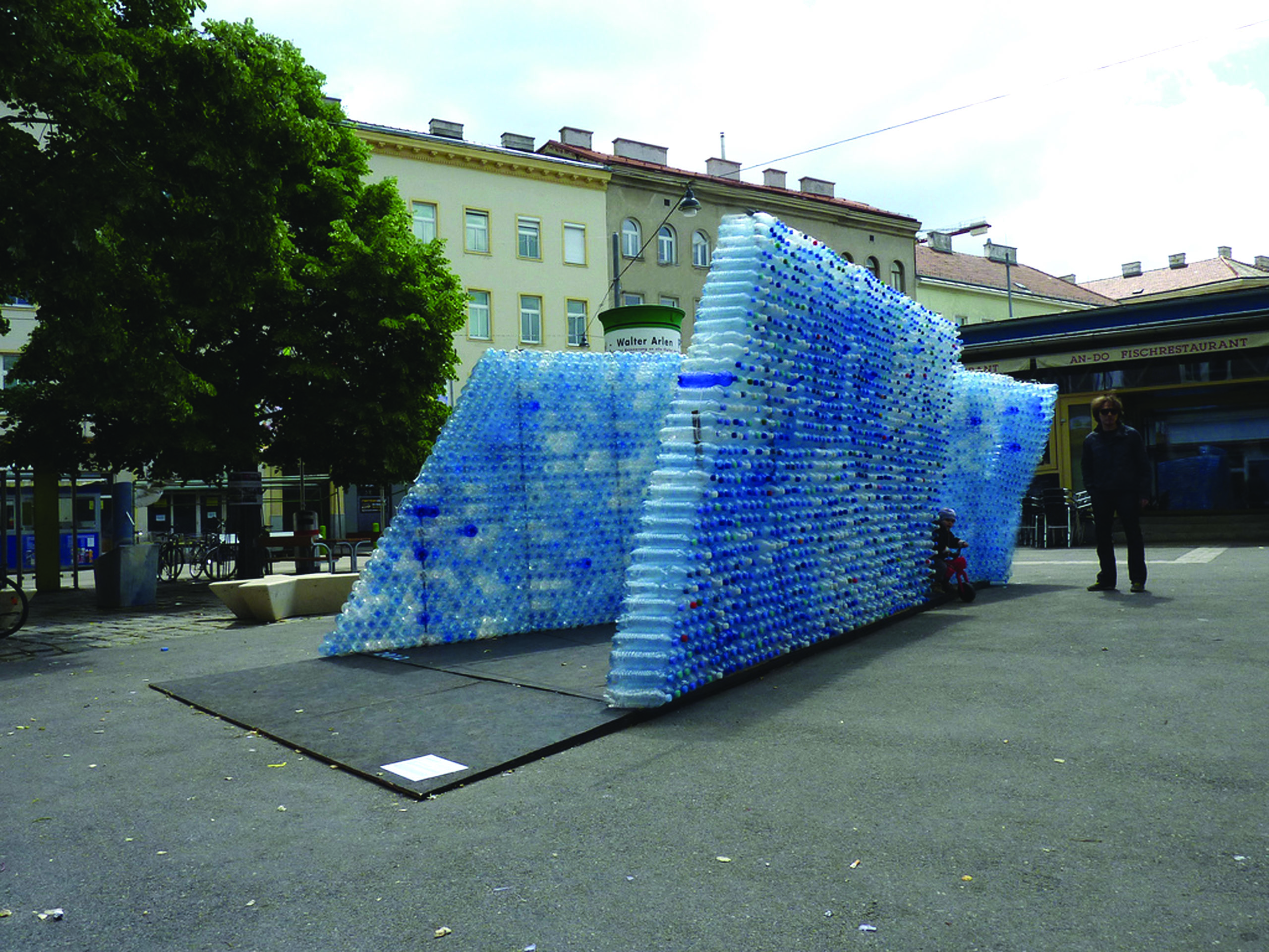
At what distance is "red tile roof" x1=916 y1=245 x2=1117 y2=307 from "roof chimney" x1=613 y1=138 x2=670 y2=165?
1499 centimetres

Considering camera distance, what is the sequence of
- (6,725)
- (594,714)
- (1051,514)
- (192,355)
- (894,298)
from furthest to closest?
(1051,514) → (192,355) → (894,298) → (6,725) → (594,714)

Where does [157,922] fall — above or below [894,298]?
below

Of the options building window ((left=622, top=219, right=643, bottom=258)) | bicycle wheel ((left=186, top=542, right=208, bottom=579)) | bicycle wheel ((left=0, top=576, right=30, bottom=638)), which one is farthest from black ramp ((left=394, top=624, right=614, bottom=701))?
building window ((left=622, top=219, right=643, bottom=258))

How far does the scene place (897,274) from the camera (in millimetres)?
47688

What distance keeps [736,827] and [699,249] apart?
39.1 m

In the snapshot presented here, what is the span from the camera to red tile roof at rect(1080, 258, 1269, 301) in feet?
204

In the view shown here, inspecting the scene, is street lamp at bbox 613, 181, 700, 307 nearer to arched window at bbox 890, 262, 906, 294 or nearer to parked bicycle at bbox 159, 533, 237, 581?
arched window at bbox 890, 262, 906, 294

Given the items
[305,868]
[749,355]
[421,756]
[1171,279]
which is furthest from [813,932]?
[1171,279]

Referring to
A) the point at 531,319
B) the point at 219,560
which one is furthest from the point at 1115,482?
the point at 531,319

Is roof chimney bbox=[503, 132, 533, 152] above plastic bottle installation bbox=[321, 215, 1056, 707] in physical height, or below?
above

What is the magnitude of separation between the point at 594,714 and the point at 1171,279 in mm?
70110

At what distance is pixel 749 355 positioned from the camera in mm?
6539

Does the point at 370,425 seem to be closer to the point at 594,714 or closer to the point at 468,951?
the point at 594,714

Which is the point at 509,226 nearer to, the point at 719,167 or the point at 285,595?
the point at 719,167
